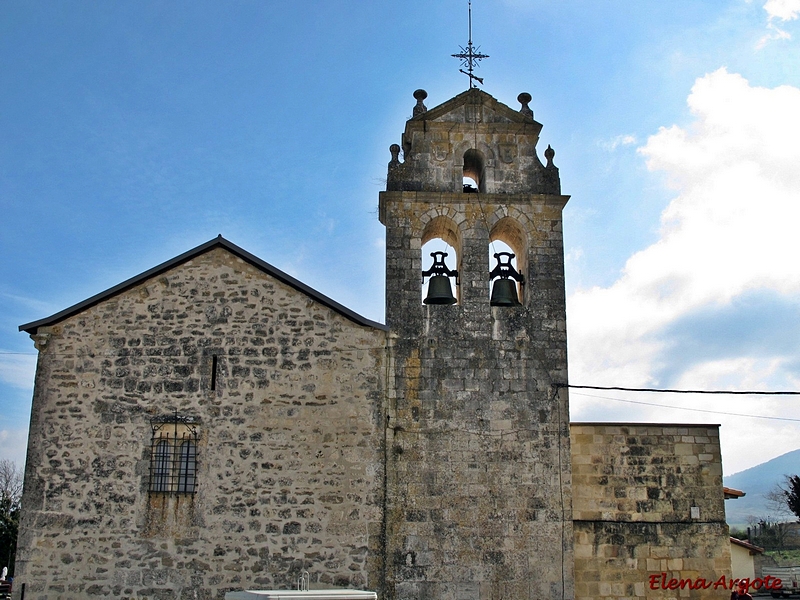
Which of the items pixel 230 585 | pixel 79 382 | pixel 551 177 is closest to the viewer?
pixel 230 585

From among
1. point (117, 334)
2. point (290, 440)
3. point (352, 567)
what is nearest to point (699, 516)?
point (352, 567)

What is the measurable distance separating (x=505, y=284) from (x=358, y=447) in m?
3.45

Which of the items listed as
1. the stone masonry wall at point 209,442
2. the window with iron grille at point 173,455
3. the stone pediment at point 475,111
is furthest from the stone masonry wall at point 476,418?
the window with iron grille at point 173,455

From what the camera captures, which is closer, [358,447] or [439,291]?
[358,447]

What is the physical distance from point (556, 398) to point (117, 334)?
6.65 metres

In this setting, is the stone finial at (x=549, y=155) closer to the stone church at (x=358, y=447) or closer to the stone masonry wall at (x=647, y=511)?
the stone church at (x=358, y=447)

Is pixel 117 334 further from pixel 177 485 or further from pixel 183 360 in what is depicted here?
pixel 177 485

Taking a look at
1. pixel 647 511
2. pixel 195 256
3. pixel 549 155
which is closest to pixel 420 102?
pixel 549 155

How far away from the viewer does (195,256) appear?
1184 centimetres

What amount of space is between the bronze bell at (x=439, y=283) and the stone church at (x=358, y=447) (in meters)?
0.05

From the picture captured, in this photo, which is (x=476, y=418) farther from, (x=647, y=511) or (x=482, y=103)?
(x=482, y=103)

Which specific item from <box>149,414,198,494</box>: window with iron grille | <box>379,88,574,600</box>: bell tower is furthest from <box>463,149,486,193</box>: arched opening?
<box>149,414,198,494</box>: window with iron grille

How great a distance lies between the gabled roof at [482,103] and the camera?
41.5 feet

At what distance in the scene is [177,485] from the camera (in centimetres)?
1088
